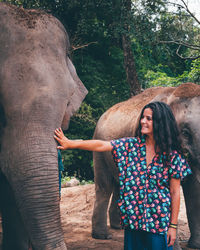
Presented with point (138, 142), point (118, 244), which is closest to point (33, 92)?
point (138, 142)

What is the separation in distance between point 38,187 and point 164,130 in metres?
0.98

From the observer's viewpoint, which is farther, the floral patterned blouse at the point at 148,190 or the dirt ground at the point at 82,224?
the dirt ground at the point at 82,224

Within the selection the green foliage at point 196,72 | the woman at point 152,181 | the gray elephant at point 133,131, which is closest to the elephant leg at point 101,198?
the gray elephant at point 133,131

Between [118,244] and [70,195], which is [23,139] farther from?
[70,195]

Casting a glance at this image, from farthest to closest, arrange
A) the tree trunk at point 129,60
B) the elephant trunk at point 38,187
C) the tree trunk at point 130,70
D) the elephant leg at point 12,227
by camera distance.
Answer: the tree trunk at point 130,70 < the tree trunk at point 129,60 < the elephant leg at point 12,227 < the elephant trunk at point 38,187

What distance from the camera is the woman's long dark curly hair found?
241 cm

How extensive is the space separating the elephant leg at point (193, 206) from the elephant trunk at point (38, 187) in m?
2.35

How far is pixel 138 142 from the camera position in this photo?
2.57m

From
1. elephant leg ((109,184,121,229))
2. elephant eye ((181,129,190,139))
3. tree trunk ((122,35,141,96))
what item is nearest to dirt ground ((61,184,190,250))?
elephant leg ((109,184,121,229))

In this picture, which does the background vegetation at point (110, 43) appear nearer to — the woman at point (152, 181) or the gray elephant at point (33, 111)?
the gray elephant at point (33, 111)

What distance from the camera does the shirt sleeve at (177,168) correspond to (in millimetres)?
2379

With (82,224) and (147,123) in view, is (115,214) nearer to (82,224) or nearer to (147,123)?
(82,224)

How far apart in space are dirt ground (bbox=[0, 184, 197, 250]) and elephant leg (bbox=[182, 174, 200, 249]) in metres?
0.20

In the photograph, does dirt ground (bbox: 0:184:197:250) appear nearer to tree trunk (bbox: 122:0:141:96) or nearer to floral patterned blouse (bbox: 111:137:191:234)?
floral patterned blouse (bbox: 111:137:191:234)
